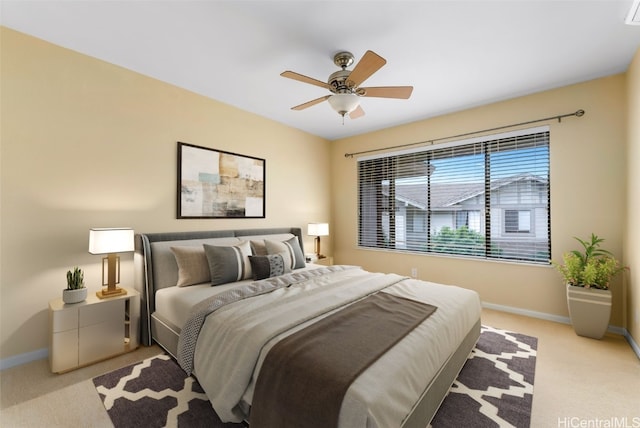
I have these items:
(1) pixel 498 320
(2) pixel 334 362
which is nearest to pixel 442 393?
(2) pixel 334 362

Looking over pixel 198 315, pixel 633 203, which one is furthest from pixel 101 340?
pixel 633 203

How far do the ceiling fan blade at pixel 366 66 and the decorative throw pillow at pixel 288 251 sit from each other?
1986 millimetres

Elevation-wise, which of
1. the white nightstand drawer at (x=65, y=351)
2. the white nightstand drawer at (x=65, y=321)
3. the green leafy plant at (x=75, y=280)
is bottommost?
the white nightstand drawer at (x=65, y=351)

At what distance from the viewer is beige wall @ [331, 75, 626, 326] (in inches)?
113

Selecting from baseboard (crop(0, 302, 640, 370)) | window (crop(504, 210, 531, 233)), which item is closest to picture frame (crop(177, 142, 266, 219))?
baseboard (crop(0, 302, 640, 370))

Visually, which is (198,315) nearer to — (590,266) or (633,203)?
(590,266)

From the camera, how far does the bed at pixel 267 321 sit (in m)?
1.24

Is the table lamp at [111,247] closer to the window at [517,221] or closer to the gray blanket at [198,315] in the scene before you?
the gray blanket at [198,315]

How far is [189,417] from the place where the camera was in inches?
64.4

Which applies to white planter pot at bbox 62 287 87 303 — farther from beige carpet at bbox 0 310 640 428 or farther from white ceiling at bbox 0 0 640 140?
white ceiling at bbox 0 0 640 140

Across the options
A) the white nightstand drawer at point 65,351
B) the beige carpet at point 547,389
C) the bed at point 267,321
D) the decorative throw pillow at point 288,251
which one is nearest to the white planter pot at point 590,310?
the beige carpet at point 547,389

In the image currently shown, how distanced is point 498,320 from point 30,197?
497 centimetres

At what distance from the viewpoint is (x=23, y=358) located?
2.23 m

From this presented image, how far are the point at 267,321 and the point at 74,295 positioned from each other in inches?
71.3
